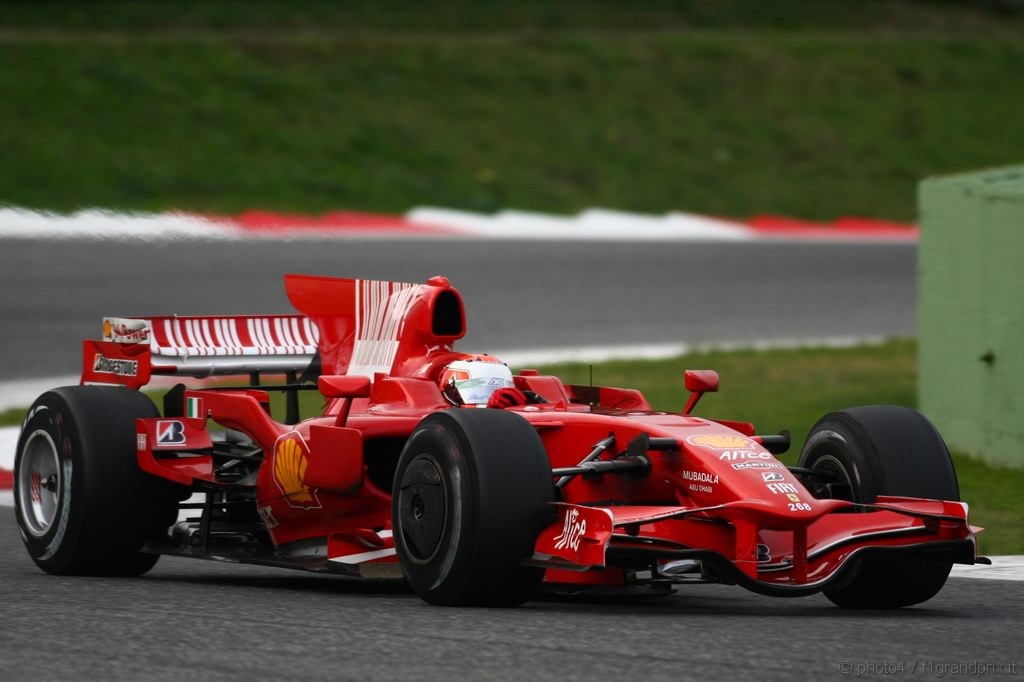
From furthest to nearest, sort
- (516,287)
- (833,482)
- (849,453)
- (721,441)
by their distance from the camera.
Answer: (516,287) < (833,482) < (849,453) < (721,441)

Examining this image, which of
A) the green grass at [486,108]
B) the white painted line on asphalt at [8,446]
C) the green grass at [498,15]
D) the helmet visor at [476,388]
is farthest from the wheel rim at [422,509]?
the green grass at [498,15]

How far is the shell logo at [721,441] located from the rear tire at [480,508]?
2.24 feet

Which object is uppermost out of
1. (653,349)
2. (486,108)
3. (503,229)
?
(486,108)

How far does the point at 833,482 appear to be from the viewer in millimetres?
7355

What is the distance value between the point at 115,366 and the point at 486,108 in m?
23.9

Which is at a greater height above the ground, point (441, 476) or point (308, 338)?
point (308, 338)

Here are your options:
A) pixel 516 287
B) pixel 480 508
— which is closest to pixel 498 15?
pixel 516 287

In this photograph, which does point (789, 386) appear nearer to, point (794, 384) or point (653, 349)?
point (794, 384)

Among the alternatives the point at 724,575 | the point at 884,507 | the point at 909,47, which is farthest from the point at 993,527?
the point at 909,47

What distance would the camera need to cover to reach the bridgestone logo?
8938 millimetres

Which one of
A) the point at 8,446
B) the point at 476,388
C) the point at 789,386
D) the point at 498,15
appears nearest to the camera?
the point at 476,388

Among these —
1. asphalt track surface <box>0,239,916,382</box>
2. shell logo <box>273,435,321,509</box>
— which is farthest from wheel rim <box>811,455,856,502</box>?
asphalt track surface <box>0,239,916,382</box>

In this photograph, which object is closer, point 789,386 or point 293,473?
point 293,473

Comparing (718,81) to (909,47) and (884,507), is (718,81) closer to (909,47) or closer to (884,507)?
(909,47)
